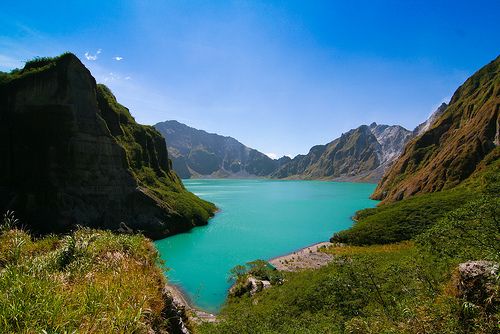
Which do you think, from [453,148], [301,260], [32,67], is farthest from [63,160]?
[453,148]

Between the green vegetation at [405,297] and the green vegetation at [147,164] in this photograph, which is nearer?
the green vegetation at [405,297]

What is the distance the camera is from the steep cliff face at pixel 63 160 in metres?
61.9

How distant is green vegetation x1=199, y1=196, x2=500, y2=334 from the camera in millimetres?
11938

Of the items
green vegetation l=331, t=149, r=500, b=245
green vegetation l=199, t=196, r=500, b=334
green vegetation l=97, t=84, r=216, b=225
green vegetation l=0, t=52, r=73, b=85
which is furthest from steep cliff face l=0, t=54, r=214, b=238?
green vegetation l=199, t=196, r=500, b=334

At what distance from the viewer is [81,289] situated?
7914 millimetres

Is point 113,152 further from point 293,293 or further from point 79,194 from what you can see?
point 293,293

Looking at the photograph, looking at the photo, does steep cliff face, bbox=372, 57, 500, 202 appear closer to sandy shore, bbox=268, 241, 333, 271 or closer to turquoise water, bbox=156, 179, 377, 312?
turquoise water, bbox=156, 179, 377, 312

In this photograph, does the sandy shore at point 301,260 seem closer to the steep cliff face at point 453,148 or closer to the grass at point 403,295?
the grass at point 403,295

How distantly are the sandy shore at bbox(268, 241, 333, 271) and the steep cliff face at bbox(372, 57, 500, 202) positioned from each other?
6227 centimetres

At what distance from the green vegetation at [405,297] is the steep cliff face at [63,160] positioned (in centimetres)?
4954

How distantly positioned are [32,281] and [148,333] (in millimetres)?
3045

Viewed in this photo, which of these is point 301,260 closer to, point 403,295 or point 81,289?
point 403,295

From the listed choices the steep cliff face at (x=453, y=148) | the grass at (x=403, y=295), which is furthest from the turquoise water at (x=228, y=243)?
the steep cliff face at (x=453, y=148)

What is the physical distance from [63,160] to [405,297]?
6780 centimetres
